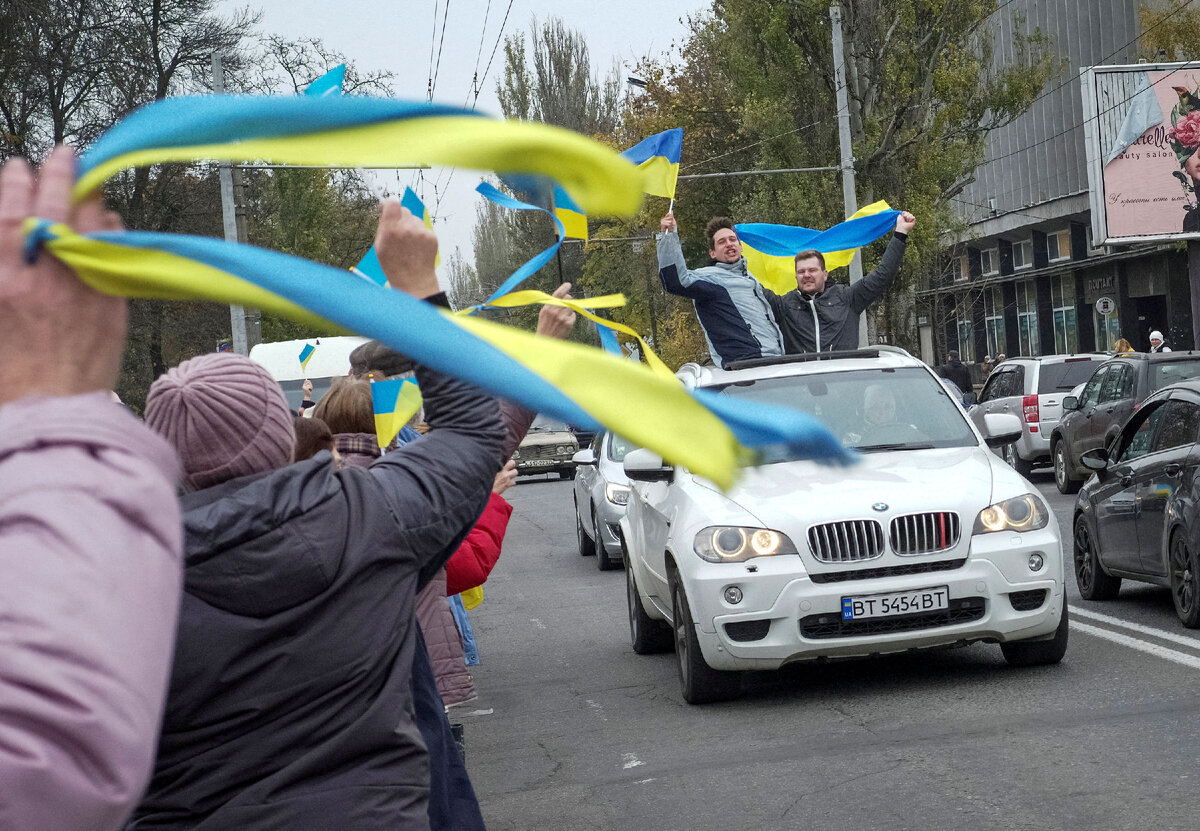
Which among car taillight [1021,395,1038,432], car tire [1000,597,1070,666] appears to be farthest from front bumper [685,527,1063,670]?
car taillight [1021,395,1038,432]

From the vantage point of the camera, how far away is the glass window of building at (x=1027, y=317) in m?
52.8

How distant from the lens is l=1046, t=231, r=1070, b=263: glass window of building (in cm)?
4933

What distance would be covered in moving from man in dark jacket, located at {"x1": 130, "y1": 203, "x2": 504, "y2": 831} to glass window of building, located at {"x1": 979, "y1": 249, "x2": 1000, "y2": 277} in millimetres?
55734

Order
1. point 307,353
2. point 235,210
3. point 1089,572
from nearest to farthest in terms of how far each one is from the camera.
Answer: point 1089,572 → point 307,353 → point 235,210

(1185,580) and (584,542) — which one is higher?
(1185,580)

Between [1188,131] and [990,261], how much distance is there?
71.3 ft

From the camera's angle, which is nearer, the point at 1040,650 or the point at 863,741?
the point at 863,741

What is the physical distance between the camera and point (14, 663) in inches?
38.2

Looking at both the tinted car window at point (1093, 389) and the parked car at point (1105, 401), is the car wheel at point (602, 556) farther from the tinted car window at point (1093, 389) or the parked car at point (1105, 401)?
the tinted car window at point (1093, 389)

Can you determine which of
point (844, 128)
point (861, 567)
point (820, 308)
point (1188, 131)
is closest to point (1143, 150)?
point (1188, 131)

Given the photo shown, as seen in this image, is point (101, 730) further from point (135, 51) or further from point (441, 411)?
point (135, 51)

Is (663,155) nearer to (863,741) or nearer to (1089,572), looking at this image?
(863,741)

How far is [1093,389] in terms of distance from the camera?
20.2m

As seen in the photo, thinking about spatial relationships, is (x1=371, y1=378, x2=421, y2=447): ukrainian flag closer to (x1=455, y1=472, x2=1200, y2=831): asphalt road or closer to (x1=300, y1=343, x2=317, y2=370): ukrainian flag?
(x1=455, y1=472, x2=1200, y2=831): asphalt road
